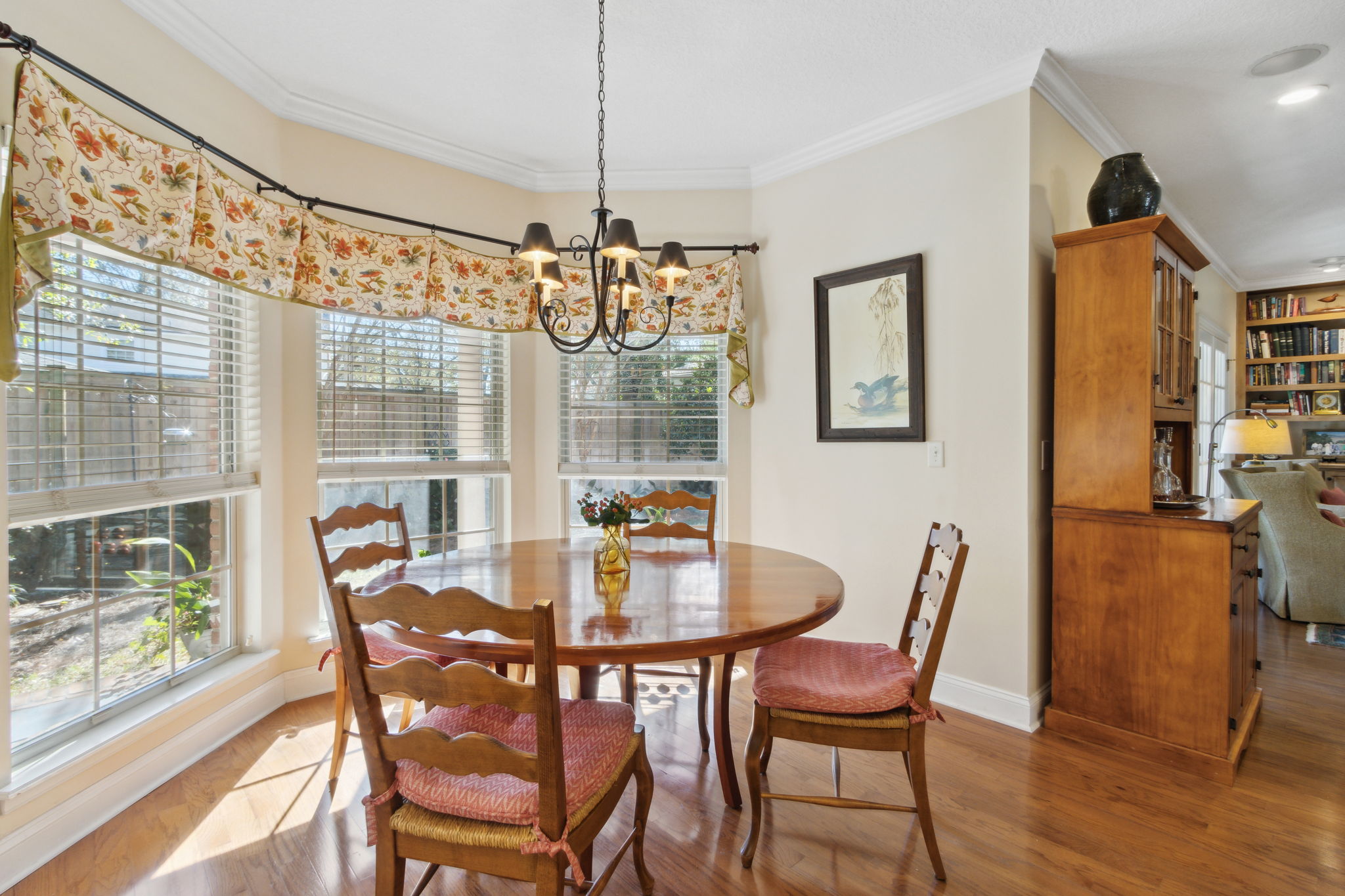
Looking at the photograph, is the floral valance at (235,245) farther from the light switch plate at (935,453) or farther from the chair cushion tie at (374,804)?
the chair cushion tie at (374,804)

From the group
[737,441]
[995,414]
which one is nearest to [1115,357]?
[995,414]

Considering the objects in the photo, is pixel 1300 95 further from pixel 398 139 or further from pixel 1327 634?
pixel 398 139

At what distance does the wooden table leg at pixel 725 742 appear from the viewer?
192 centimetres

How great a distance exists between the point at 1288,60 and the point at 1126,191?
2.54 ft

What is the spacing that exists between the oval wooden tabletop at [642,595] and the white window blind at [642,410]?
3.28 feet

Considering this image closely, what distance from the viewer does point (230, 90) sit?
2.43 meters

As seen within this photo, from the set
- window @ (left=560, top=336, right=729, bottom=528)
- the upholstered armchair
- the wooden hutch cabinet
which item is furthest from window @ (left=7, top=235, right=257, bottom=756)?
the upholstered armchair

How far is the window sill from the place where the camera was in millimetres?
1668

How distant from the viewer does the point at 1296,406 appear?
569cm

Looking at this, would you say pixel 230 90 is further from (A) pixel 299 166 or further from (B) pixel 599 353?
(B) pixel 599 353

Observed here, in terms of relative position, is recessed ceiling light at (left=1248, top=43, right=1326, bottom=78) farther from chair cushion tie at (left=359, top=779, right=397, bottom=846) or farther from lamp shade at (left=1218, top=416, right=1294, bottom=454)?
chair cushion tie at (left=359, top=779, right=397, bottom=846)

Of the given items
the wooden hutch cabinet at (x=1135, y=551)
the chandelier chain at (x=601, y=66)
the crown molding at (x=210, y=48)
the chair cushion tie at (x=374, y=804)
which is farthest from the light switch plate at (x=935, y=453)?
the crown molding at (x=210, y=48)

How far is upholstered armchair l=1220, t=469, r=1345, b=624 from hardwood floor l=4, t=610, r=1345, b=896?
1669 mm

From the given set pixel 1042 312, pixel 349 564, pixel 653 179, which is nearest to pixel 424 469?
pixel 349 564
